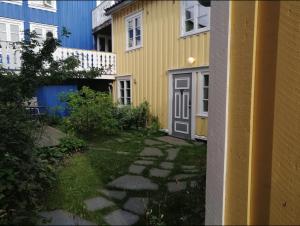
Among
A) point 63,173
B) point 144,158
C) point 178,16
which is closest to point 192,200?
point 63,173

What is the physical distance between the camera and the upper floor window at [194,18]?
7972 mm

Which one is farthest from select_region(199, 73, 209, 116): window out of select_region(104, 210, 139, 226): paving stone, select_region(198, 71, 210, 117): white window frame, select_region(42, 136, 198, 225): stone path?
select_region(104, 210, 139, 226): paving stone

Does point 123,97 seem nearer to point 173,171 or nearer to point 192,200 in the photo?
point 173,171

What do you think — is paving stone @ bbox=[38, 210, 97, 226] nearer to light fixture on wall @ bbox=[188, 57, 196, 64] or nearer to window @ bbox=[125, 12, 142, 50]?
light fixture on wall @ bbox=[188, 57, 196, 64]

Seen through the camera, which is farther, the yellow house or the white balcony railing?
the white balcony railing

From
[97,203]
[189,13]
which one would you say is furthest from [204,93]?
[97,203]

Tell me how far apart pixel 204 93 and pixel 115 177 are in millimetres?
4738

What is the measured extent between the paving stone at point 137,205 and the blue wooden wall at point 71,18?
12.5 metres

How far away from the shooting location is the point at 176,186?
12.8 ft

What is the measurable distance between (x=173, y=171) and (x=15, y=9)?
12.1 m

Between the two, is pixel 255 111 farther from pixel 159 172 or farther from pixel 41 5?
pixel 41 5

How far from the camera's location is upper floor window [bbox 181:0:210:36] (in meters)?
7.97

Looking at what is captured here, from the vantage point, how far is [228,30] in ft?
3.94

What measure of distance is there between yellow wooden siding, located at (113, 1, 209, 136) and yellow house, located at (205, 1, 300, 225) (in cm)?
678
